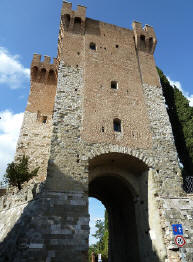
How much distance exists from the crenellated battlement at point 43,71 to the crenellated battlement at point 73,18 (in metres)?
3.60

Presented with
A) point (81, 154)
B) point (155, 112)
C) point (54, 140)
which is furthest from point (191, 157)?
point (54, 140)

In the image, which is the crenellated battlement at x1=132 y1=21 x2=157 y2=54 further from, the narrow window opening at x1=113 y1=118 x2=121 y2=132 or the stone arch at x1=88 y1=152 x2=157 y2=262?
the stone arch at x1=88 y1=152 x2=157 y2=262

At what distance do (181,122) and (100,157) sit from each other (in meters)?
7.49

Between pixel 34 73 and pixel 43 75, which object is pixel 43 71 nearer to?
pixel 43 75

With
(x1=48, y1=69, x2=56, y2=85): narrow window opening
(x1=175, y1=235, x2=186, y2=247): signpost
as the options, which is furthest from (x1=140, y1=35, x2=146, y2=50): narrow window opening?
(x1=175, y1=235, x2=186, y2=247): signpost

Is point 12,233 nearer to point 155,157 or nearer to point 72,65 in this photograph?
point 155,157

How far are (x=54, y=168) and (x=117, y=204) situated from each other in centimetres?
608

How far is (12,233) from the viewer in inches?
289

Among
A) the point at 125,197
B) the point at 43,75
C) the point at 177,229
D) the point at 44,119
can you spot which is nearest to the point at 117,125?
the point at 125,197

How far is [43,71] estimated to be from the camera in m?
16.1

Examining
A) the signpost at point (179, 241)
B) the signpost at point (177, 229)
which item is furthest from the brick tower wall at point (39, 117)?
the signpost at point (179, 241)

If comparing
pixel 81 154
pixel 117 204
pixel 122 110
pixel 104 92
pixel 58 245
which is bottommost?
pixel 58 245

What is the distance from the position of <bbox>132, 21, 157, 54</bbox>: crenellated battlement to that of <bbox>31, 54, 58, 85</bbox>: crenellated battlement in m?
6.30

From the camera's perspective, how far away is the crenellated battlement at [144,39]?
14.4 m
